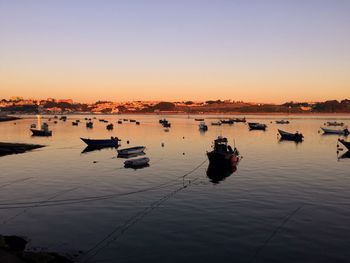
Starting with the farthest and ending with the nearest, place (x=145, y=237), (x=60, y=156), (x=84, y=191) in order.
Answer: (x=60, y=156), (x=84, y=191), (x=145, y=237)

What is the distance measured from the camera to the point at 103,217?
33.2 meters

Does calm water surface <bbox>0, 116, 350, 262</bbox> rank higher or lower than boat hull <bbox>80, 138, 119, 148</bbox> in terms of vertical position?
lower

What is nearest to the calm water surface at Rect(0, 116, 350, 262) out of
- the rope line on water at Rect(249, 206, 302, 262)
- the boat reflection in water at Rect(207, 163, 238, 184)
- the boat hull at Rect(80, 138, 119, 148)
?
the rope line on water at Rect(249, 206, 302, 262)

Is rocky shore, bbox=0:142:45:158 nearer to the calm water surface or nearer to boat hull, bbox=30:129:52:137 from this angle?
the calm water surface

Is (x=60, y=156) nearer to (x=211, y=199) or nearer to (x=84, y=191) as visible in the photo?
(x=84, y=191)

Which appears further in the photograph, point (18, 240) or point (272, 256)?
point (18, 240)

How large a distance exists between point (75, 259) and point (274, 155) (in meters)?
64.5

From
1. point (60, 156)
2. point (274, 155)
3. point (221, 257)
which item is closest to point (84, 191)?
point (221, 257)

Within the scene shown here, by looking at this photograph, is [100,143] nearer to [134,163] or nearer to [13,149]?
[13,149]

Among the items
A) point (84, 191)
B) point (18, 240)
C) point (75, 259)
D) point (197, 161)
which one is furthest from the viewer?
point (197, 161)

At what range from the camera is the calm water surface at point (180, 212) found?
2539 cm

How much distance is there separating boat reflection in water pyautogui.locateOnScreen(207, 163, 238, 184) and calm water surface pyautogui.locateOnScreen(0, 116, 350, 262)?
1.19 meters

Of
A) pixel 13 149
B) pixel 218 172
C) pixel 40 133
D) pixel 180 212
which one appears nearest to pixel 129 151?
pixel 218 172

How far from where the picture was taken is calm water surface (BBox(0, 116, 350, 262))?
83.3 feet
